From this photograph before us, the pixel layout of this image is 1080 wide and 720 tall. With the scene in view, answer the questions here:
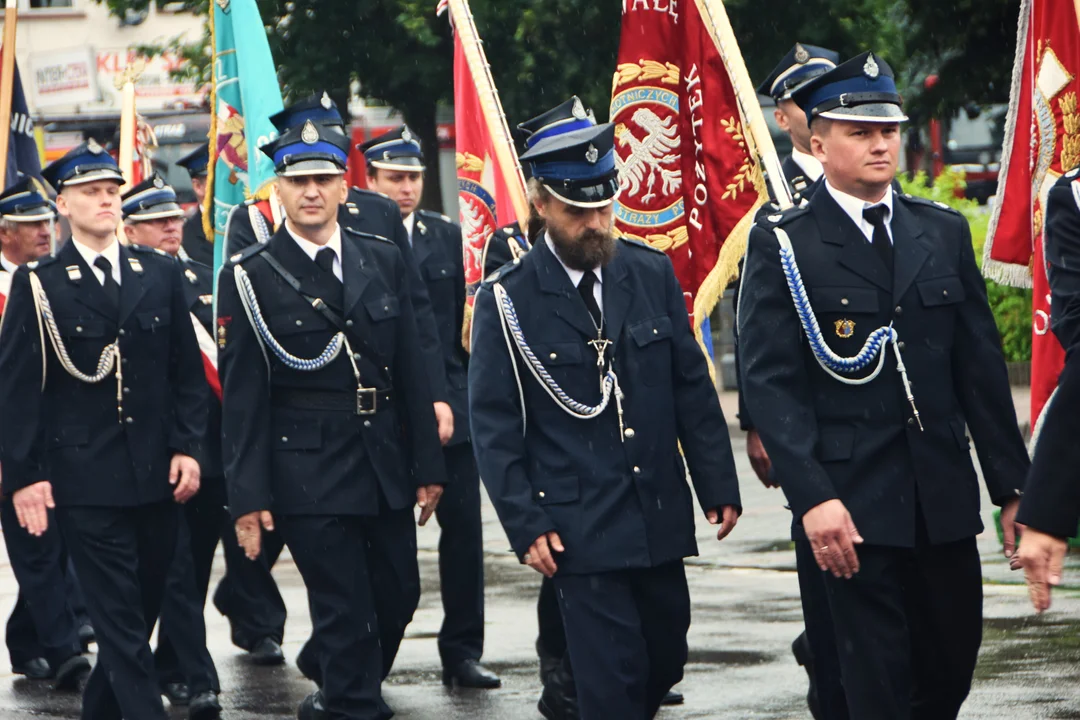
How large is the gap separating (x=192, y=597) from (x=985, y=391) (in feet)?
12.7

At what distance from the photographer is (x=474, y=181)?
9203 mm

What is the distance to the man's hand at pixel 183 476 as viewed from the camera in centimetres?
748

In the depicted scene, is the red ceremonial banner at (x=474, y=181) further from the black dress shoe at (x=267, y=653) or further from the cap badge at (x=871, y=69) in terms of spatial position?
the cap badge at (x=871, y=69)

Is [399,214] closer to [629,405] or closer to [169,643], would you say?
[169,643]

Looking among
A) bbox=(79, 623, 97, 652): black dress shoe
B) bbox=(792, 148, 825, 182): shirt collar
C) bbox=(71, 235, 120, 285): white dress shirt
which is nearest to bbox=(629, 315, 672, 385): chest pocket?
bbox=(792, 148, 825, 182): shirt collar

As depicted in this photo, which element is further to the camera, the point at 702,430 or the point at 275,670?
the point at 275,670

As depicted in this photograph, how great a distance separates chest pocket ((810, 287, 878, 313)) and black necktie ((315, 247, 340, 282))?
2.26 metres

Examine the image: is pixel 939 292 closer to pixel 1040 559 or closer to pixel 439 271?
pixel 1040 559

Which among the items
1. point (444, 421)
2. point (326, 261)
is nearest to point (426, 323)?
point (444, 421)

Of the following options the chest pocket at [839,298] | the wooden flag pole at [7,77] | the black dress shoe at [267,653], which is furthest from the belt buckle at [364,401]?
the wooden flag pole at [7,77]

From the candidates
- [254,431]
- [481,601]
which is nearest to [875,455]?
[254,431]

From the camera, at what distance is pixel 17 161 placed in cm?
1126

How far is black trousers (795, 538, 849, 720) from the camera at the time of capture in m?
5.72

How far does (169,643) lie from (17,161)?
394 cm
